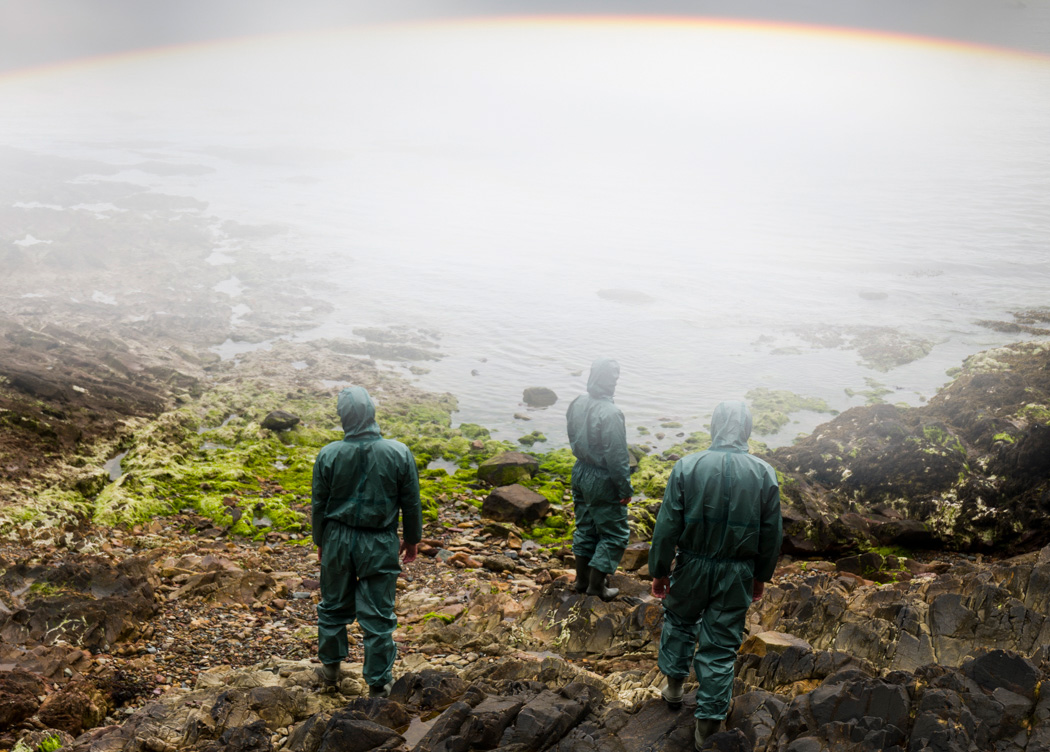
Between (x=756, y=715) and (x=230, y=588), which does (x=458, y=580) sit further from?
(x=756, y=715)

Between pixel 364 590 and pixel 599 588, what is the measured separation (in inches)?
116

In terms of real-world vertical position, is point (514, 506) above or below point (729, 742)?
below

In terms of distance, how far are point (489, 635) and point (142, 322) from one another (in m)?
22.3

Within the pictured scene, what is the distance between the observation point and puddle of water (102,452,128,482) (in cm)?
1339

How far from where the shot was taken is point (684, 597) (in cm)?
484

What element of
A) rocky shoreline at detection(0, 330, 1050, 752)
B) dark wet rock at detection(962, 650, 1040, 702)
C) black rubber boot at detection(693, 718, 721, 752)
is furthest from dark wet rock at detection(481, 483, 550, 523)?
dark wet rock at detection(962, 650, 1040, 702)

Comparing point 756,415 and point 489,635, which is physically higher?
point 489,635

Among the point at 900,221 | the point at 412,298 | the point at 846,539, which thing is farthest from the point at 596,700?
the point at 900,221

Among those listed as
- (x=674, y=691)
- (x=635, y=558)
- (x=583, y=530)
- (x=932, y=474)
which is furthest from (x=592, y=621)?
(x=932, y=474)

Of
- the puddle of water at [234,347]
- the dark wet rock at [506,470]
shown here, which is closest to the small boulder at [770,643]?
the dark wet rock at [506,470]

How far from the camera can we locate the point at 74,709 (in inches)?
214

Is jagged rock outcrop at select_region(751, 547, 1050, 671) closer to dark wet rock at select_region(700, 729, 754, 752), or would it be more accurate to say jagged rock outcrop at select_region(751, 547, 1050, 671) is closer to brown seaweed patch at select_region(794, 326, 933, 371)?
dark wet rock at select_region(700, 729, 754, 752)

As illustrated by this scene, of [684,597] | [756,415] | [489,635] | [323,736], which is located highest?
[684,597]

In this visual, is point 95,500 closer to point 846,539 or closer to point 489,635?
point 489,635
